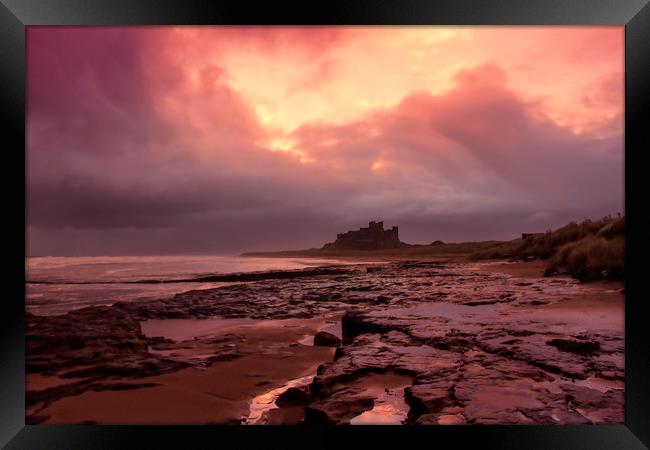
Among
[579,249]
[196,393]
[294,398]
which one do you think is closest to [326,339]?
[294,398]

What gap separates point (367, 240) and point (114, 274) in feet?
9.10

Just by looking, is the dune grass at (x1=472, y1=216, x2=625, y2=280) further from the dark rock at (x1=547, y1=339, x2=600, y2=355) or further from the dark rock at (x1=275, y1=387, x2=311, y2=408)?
the dark rock at (x1=275, y1=387, x2=311, y2=408)

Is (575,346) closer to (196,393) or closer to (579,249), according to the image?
(579,249)

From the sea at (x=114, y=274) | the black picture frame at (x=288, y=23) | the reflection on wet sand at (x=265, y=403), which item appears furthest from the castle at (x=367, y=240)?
the black picture frame at (x=288, y=23)

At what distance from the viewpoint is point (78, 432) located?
276cm

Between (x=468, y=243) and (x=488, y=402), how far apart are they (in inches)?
67.3

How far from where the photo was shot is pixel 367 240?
4.04 meters

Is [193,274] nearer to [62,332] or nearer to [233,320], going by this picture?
[233,320]

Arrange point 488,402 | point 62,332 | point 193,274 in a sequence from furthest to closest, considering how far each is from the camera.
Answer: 1. point 193,274
2. point 62,332
3. point 488,402

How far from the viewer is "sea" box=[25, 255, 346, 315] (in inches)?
123

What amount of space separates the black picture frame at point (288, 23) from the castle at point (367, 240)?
75.6 inches

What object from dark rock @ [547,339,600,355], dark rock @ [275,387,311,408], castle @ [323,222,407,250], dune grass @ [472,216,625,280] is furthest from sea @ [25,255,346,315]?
dark rock @ [547,339,600,355]

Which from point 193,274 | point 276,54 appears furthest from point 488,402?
point 193,274

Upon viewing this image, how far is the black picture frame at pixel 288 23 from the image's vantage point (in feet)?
8.55
